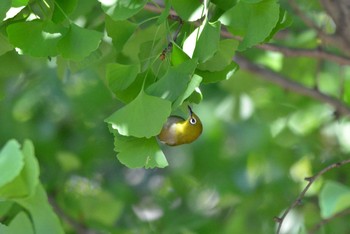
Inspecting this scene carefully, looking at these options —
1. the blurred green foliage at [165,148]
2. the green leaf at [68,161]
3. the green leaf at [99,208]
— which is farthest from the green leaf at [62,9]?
the green leaf at [68,161]

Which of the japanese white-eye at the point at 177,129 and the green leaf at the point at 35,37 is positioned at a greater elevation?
the green leaf at the point at 35,37

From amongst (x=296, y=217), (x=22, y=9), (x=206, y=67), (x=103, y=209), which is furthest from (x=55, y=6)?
(x=296, y=217)

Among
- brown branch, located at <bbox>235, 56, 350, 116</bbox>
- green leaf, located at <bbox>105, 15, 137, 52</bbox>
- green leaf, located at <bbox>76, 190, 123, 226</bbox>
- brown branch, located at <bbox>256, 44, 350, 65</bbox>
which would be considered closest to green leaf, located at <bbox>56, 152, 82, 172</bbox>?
green leaf, located at <bbox>76, 190, 123, 226</bbox>

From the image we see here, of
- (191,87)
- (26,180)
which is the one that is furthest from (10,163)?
(191,87)

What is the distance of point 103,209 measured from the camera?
165 cm

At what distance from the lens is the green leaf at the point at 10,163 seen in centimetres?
76

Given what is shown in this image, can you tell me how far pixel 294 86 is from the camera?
1.42 metres

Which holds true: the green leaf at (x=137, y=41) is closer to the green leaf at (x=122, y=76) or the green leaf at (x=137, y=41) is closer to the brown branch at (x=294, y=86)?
the green leaf at (x=122, y=76)

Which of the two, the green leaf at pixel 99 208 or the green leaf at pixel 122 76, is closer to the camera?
the green leaf at pixel 122 76

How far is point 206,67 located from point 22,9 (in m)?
0.19

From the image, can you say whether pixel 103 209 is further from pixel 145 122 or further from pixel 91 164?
pixel 145 122

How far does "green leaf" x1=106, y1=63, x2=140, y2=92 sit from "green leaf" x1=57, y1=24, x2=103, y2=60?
0.03 metres

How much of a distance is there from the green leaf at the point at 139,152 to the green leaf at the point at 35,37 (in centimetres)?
10

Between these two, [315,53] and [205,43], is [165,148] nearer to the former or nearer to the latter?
[315,53]
